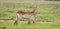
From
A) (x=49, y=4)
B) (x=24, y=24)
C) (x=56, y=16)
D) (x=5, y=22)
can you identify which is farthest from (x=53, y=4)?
(x=5, y=22)

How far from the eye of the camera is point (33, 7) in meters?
1.49

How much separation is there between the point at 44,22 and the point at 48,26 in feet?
0.20

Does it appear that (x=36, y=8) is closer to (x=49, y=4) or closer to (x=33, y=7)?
(x=33, y=7)

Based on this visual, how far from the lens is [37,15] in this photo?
1.47 metres

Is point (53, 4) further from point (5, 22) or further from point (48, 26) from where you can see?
point (5, 22)

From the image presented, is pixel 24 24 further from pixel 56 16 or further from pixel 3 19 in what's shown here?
pixel 56 16

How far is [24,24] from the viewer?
56.8 inches

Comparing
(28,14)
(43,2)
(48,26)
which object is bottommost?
(48,26)

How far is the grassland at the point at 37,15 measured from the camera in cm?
144

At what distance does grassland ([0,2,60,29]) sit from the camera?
144cm

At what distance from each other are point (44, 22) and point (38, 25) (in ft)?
0.24

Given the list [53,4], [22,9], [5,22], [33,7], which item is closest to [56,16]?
[53,4]

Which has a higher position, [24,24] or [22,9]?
[22,9]

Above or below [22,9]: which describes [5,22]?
below
